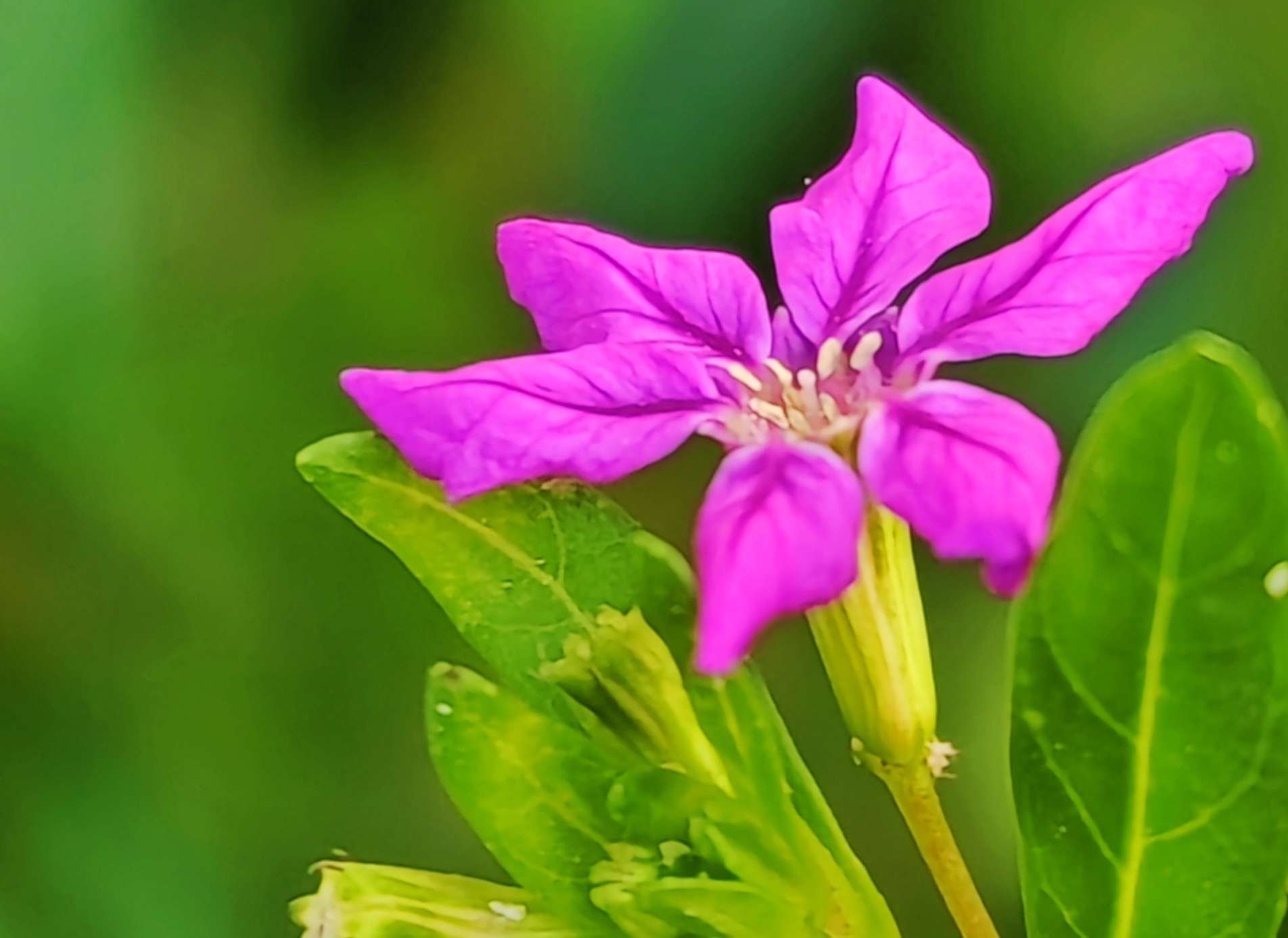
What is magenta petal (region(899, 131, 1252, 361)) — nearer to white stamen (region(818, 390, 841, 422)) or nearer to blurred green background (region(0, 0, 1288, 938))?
white stamen (region(818, 390, 841, 422))

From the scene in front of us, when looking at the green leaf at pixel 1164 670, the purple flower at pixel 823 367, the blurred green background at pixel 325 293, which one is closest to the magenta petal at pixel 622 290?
the purple flower at pixel 823 367

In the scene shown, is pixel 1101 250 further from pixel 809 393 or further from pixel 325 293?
pixel 325 293

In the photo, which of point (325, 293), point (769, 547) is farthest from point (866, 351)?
point (325, 293)

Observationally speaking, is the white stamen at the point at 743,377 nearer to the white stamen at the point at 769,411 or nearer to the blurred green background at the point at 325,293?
the white stamen at the point at 769,411

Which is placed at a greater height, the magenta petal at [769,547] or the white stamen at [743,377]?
the white stamen at [743,377]

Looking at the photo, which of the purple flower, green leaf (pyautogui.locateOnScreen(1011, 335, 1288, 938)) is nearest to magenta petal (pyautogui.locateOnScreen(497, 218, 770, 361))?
the purple flower

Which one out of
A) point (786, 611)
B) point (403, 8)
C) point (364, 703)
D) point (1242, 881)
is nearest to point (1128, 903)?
point (1242, 881)
